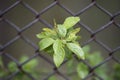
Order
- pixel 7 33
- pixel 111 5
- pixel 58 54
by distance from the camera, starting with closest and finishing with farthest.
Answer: pixel 58 54 → pixel 111 5 → pixel 7 33

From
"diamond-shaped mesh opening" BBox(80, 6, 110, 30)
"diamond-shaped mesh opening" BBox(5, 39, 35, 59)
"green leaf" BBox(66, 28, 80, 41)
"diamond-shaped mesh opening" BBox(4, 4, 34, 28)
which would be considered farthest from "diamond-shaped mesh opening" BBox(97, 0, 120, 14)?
"green leaf" BBox(66, 28, 80, 41)

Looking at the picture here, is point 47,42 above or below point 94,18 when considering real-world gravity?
above

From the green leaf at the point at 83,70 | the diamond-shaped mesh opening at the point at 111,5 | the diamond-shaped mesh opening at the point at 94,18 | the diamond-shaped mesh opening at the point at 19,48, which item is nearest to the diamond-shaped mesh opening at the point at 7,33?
the diamond-shaped mesh opening at the point at 19,48

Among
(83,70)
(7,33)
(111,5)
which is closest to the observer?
(83,70)

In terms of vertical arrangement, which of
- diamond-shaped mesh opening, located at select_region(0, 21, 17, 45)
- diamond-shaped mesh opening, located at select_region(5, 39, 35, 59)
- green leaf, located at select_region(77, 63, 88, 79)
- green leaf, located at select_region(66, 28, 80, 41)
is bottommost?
green leaf, located at select_region(77, 63, 88, 79)

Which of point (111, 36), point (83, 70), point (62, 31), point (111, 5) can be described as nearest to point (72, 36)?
point (62, 31)

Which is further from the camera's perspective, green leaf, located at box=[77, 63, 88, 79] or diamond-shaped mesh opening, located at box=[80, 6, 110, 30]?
diamond-shaped mesh opening, located at box=[80, 6, 110, 30]

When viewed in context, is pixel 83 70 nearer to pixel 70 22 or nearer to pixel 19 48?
pixel 70 22

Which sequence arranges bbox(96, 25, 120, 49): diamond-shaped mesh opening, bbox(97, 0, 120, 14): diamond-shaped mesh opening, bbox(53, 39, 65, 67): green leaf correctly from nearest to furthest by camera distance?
bbox(53, 39, 65, 67): green leaf < bbox(97, 0, 120, 14): diamond-shaped mesh opening < bbox(96, 25, 120, 49): diamond-shaped mesh opening

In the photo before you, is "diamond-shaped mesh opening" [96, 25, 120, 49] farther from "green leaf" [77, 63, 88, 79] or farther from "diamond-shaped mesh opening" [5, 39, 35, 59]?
"green leaf" [77, 63, 88, 79]

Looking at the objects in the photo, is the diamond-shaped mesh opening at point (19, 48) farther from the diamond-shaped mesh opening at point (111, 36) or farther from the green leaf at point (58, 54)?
the green leaf at point (58, 54)

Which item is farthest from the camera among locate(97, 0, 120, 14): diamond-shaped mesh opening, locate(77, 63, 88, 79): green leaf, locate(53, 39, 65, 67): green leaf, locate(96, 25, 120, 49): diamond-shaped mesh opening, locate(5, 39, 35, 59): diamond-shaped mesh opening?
locate(5, 39, 35, 59): diamond-shaped mesh opening
